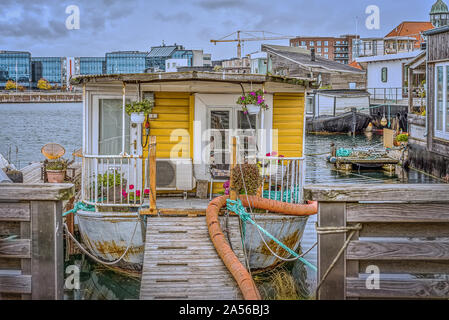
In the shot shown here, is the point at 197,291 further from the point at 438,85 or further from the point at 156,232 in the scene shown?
the point at 438,85

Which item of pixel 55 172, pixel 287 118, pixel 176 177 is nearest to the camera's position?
pixel 176 177

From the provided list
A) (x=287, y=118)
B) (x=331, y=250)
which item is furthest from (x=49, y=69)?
(x=331, y=250)

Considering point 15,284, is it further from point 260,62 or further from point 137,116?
point 260,62

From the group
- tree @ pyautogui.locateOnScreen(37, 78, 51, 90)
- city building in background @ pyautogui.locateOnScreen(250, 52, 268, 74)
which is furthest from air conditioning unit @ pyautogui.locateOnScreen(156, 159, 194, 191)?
tree @ pyautogui.locateOnScreen(37, 78, 51, 90)

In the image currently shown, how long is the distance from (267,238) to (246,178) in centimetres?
109

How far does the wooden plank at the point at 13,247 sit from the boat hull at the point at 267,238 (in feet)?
18.5

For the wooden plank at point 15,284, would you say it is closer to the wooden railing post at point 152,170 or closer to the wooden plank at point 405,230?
the wooden plank at point 405,230

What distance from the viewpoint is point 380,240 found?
13.0ft

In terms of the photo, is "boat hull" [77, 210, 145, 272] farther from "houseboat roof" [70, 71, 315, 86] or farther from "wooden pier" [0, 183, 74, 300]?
"wooden pier" [0, 183, 74, 300]

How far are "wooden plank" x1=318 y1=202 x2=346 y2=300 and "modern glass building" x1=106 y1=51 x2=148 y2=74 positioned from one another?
10904 cm

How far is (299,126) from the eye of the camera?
12.2 m

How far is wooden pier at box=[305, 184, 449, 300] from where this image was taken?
3.85 m

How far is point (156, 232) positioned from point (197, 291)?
2100 mm

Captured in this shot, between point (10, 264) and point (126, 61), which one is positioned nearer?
point (10, 264)
